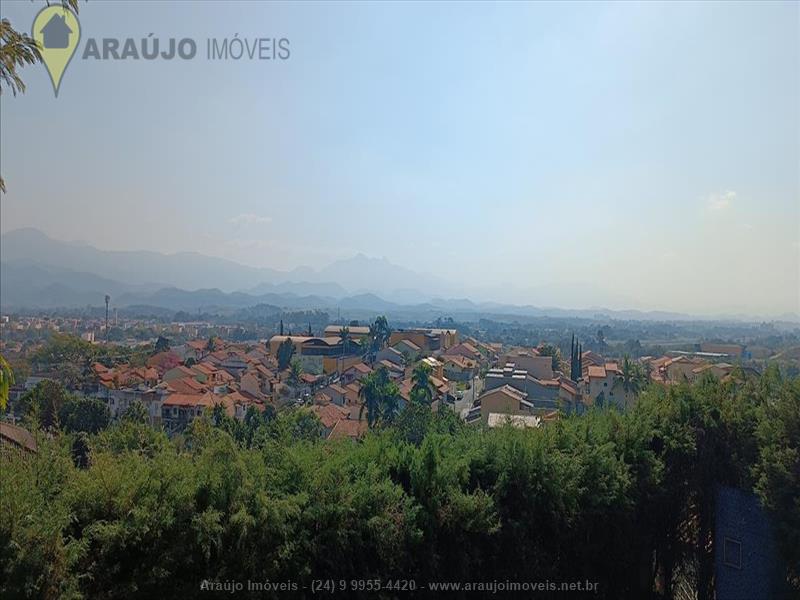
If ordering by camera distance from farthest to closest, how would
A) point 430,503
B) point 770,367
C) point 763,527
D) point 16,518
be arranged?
1. point 770,367
2. point 763,527
3. point 430,503
4. point 16,518

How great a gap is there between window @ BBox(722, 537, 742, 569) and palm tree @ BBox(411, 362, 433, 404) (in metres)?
16.5

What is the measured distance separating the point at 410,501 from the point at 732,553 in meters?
3.82

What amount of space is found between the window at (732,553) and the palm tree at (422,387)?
649 inches

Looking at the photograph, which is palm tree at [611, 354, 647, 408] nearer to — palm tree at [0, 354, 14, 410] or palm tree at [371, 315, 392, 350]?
palm tree at [0, 354, 14, 410]

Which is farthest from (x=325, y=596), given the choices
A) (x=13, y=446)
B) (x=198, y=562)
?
(x=13, y=446)

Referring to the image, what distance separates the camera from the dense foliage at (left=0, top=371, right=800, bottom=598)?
3346mm

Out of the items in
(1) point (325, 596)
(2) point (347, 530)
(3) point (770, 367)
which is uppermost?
(3) point (770, 367)

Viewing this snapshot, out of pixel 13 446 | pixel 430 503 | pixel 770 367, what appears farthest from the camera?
pixel 770 367

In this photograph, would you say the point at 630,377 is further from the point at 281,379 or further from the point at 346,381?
the point at 281,379

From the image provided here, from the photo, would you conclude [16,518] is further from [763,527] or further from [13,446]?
[763,527]

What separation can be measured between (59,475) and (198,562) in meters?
1.22

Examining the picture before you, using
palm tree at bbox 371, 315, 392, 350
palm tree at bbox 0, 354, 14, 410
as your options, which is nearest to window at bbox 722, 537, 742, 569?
palm tree at bbox 0, 354, 14, 410

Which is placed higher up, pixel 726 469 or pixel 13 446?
pixel 13 446

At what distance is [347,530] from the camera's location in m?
4.04
